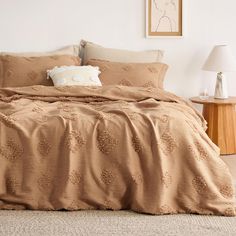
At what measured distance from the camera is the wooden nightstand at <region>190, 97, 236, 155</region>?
4438 millimetres

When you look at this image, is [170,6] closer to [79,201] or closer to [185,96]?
[185,96]

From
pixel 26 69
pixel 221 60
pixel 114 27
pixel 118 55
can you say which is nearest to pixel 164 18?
pixel 114 27

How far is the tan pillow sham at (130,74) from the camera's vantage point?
14.1 ft

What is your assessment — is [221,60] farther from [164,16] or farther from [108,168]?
[108,168]

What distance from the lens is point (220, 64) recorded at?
176 inches

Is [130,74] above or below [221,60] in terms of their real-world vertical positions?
below

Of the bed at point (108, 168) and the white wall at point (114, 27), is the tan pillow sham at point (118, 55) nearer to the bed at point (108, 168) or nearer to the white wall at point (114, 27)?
the white wall at point (114, 27)

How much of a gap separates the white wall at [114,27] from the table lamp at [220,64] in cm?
34

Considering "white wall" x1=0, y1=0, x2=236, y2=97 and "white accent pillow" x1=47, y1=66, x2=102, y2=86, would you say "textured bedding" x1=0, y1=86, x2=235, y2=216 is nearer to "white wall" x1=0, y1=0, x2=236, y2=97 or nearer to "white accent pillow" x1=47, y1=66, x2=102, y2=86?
"white accent pillow" x1=47, y1=66, x2=102, y2=86

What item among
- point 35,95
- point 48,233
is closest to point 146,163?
point 48,233

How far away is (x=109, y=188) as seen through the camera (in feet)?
9.41

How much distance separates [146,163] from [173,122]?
295 millimetres

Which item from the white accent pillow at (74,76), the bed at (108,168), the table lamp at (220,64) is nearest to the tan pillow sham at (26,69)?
the white accent pillow at (74,76)

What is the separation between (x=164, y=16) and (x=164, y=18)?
0.06ft
